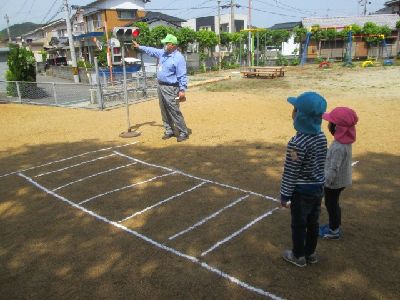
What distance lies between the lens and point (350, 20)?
Result: 1447 inches

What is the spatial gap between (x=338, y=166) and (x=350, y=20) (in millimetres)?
38856

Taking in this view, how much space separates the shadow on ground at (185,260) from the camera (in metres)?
2.93

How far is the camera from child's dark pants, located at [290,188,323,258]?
290 cm

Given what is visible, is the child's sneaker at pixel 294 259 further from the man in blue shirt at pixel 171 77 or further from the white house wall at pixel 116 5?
the white house wall at pixel 116 5

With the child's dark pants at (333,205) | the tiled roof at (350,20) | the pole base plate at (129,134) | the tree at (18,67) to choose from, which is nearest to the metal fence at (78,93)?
the tree at (18,67)

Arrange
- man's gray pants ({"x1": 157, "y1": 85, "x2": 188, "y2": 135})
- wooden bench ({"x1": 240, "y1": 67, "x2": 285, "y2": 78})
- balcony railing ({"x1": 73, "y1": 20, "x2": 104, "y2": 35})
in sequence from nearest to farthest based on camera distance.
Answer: man's gray pants ({"x1": 157, "y1": 85, "x2": 188, "y2": 135}) → wooden bench ({"x1": 240, "y1": 67, "x2": 285, "y2": 78}) → balcony railing ({"x1": 73, "y1": 20, "x2": 104, "y2": 35})

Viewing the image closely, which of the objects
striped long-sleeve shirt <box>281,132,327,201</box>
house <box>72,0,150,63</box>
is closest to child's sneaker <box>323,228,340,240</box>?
striped long-sleeve shirt <box>281,132,327,201</box>

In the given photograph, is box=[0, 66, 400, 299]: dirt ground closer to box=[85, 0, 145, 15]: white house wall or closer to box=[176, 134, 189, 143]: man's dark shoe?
box=[176, 134, 189, 143]: man's dark shoe

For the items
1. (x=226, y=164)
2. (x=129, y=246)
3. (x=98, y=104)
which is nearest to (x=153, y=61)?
(x=98, y=104)

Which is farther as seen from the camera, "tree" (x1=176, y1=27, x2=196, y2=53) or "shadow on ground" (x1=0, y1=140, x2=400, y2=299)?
"tree" (x1=176, y1=27, x2=196, y2=53)

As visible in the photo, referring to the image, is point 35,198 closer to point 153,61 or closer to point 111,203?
point 111,203

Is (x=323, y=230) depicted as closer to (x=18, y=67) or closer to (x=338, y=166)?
(x=338, y=166)

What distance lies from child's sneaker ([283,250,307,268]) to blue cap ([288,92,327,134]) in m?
1.17

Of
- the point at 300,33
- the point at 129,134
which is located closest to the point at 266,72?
the point at 129,134
